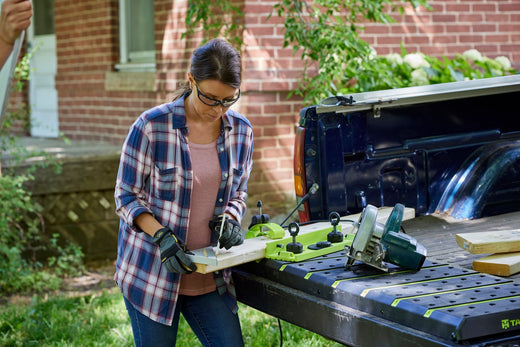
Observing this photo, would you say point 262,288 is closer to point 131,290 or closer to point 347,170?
point 131,290

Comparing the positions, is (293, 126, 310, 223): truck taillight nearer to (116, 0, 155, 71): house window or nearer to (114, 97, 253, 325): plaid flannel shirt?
(114, 97, 253, 325): plaid flannel shirt

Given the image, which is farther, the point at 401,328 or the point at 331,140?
the point at 331,140

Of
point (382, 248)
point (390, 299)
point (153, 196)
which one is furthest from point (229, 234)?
point (390, 299)

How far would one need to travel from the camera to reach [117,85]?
385 inches

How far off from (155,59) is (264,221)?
593 cm

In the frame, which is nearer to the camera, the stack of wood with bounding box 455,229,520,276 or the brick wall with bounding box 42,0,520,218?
the stack of wood with bounding box 455,229,520,276

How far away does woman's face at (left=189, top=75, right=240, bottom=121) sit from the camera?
320 cm

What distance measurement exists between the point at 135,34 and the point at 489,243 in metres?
7.48

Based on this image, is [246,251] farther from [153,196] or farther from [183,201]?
[153,196]

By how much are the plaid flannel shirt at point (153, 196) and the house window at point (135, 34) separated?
6.59 m

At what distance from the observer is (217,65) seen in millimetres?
3182

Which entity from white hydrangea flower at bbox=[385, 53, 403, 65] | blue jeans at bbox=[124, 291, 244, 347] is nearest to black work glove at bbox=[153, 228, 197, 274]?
blue jeans at bbox=[124, 291, 244, 347]

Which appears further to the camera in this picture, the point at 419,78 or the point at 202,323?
the point at 419,78

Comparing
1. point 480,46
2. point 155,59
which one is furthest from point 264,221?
point 480,46
